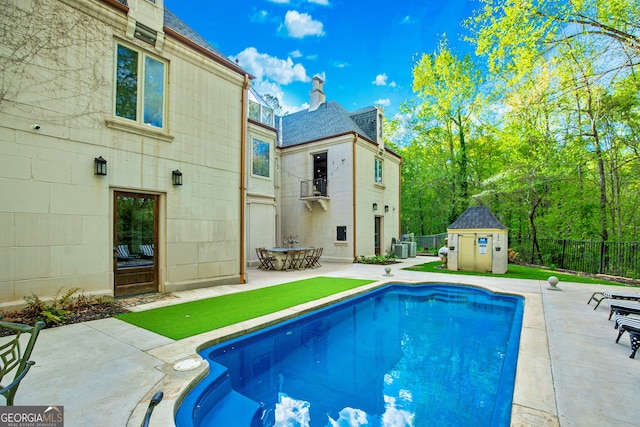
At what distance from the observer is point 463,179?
2000 centimetres

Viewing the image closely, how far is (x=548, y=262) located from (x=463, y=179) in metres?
7.74

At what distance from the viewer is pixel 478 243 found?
11.2 m

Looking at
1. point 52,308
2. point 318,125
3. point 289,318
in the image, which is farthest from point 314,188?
point 52,308

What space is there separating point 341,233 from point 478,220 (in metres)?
6.00

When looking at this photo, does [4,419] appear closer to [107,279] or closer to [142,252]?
[107,279]

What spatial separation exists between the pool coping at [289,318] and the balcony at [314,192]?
8926mm

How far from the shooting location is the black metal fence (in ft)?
33.5

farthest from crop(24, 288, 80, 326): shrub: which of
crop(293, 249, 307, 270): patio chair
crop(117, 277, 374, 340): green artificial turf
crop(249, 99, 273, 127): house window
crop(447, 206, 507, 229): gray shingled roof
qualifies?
crop(447, 206, 507, 229): gray shingled roof

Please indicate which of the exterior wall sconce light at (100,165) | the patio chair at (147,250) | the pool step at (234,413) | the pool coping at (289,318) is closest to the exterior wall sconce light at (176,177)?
the exterior wall sconce light at (100,165)

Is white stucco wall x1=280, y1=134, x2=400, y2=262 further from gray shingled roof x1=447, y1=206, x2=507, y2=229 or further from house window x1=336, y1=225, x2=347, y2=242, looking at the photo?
gray shingled roof x1=447, y1=206, x2=507, y2=229

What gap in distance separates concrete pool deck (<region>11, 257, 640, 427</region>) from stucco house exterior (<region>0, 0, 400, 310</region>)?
1693 mm

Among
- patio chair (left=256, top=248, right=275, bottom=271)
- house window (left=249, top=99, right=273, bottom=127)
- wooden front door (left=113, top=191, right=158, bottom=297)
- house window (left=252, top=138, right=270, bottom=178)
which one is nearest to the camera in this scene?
wooden front door (left=113, top=191, right=158, bottom=297)

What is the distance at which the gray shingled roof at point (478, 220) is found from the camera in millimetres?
10945

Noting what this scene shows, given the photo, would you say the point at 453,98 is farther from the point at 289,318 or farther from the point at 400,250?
the point at 289,318
